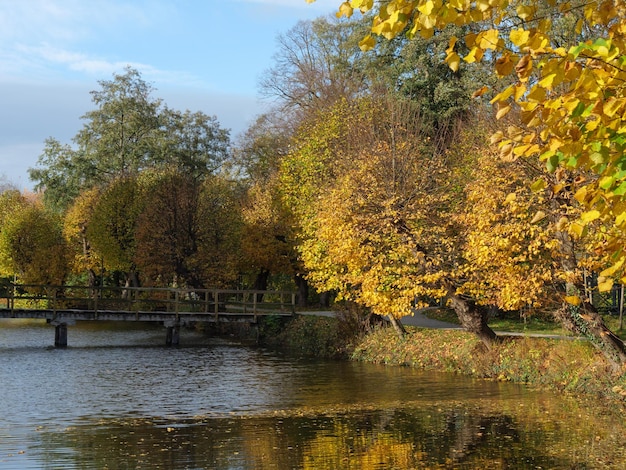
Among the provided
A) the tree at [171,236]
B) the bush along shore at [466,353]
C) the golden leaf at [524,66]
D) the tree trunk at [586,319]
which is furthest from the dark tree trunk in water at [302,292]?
the golden leaf at [524,66]

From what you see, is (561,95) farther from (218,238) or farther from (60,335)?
(218,238)

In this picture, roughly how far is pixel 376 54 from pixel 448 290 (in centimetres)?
1808

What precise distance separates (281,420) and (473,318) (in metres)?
9.27

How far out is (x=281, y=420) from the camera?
16.7 metres

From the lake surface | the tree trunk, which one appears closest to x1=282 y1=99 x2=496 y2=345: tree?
the lake surface

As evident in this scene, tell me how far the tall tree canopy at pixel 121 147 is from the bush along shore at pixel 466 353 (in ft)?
94.2

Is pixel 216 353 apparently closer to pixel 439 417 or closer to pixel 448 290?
pixel 448 290

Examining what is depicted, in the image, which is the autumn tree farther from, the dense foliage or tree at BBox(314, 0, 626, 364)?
tree at BBox(314, 0, 626, 364)

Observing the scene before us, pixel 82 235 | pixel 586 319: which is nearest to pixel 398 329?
pixel 586 319

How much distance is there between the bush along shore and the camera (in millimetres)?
19453

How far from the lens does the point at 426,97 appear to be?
35.8 metres

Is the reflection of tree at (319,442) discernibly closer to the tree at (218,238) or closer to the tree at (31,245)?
the tree at (218,238)

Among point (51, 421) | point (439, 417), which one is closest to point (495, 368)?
point (439, 417)

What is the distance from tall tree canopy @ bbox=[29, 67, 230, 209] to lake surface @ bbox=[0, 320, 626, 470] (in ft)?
109
